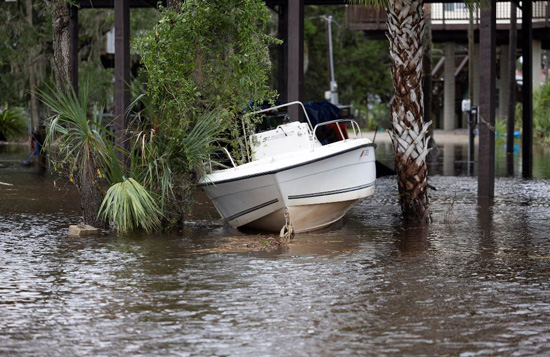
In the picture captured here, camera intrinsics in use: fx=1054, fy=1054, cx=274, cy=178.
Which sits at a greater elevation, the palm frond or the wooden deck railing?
the wooden deck railing

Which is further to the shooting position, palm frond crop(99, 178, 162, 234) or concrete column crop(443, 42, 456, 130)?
concrete column crop(443, 42, 456, 130)

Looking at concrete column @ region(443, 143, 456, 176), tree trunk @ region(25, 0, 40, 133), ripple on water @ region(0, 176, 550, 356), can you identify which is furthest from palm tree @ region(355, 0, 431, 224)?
tree trunk @ region(25, 0, 40, 133)

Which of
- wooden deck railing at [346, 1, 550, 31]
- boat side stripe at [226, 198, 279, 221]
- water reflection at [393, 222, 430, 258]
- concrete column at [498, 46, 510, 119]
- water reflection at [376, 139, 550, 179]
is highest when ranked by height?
wooden deck railing at [346, 1, 550, 31]

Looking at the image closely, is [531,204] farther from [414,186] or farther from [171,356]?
[171,356]

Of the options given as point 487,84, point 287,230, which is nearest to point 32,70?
point 487,84

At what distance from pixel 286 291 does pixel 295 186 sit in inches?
158

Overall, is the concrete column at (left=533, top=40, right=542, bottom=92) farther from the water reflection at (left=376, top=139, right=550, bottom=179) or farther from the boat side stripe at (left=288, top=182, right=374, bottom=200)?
the boat side stripe at (left=288, top=182, right=374, bottom=200)

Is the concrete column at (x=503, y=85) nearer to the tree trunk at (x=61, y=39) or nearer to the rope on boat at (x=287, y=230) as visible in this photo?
the tree trunk at (x=61, y=39)

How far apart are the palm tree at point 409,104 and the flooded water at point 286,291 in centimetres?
52

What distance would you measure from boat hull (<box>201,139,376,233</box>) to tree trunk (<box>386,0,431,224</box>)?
1026 millimetres

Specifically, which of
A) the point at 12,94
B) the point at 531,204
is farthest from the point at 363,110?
the point at 531,204

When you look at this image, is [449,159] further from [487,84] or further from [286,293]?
[286,293]

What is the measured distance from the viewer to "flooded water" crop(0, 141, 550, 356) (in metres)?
7.67

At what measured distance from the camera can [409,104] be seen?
1539cm
